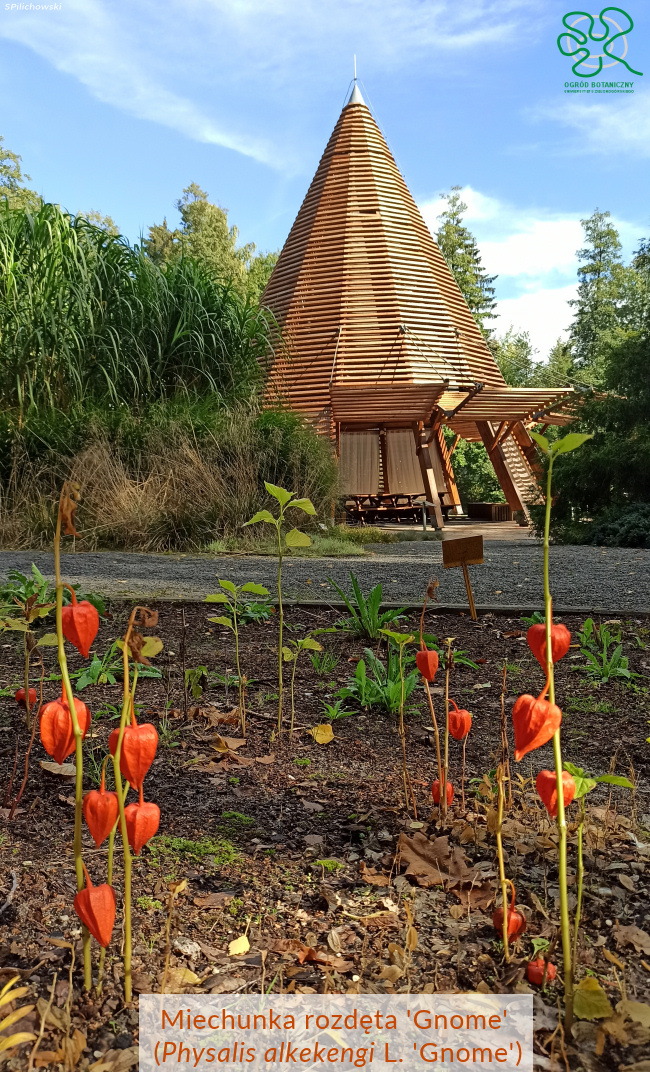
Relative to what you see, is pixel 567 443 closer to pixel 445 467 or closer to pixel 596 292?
pixel 445 467

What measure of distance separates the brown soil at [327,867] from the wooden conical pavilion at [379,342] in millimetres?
12321

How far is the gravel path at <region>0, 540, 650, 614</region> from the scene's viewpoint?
4637 millimetres

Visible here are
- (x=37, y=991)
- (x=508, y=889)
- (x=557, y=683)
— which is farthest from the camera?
(x=557, y=683)

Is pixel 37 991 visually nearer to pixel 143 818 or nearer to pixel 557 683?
pixel 143 818

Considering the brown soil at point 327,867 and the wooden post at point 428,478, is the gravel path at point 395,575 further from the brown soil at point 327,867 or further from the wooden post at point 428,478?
the wooden post at point 428,478

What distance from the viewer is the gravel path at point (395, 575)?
4.64 meters

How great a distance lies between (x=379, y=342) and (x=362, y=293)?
4.62ft

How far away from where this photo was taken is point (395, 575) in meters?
5.84

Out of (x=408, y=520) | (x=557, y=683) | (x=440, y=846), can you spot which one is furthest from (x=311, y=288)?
(x=440, y=846)

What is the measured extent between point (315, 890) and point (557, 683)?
1.60 metres

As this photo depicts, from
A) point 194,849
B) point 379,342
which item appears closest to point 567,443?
point 194,849

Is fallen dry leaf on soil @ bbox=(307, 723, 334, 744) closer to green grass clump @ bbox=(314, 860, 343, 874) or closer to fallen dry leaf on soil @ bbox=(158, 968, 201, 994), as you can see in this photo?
green grass clump @ bbox=(314, 860, 343, 874)

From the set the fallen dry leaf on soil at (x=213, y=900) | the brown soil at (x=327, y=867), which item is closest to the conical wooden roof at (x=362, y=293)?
the brown soil at (x=327, y=867)

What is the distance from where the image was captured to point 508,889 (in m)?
1.48
